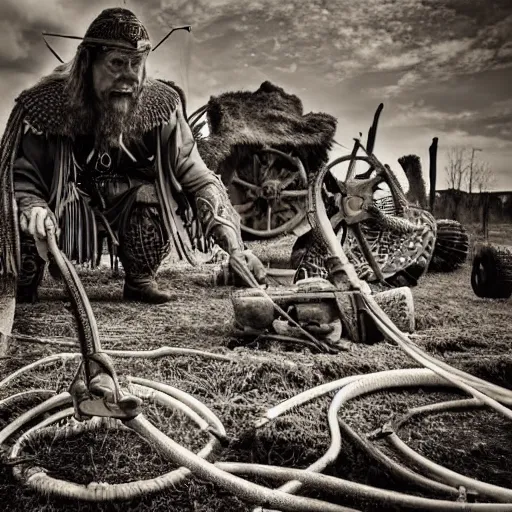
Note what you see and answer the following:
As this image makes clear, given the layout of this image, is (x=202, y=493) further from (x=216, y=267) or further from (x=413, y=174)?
(x=413, y=174)

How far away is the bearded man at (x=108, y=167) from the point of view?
4.89 ft

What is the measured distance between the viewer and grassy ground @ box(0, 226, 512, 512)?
39.4 inches

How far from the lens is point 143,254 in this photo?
2109 mm

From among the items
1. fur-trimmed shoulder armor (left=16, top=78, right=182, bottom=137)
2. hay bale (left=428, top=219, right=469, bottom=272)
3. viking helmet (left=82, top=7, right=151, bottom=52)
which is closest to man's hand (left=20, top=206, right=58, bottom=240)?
fur-trimmed shoulder armor (left=16, top=78, right=182, bottom=137)

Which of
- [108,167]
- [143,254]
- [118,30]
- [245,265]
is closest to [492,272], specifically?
[245,265]

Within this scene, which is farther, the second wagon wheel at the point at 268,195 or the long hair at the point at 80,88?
the second wagon wheel at the point at 268,195

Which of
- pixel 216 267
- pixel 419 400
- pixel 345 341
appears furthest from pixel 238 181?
Answer: pixel 419 400

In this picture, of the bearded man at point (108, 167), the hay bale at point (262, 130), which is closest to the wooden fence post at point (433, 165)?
the bearded man at point (108, 167)

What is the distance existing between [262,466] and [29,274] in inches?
47.0

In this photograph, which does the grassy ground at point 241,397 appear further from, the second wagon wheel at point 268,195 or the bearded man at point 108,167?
the second wagon wheel at point 268,195

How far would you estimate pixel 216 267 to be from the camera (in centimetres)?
242

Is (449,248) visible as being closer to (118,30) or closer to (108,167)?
(108,167)

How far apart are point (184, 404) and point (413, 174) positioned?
5.03ft

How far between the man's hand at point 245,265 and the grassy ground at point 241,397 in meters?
0.19
